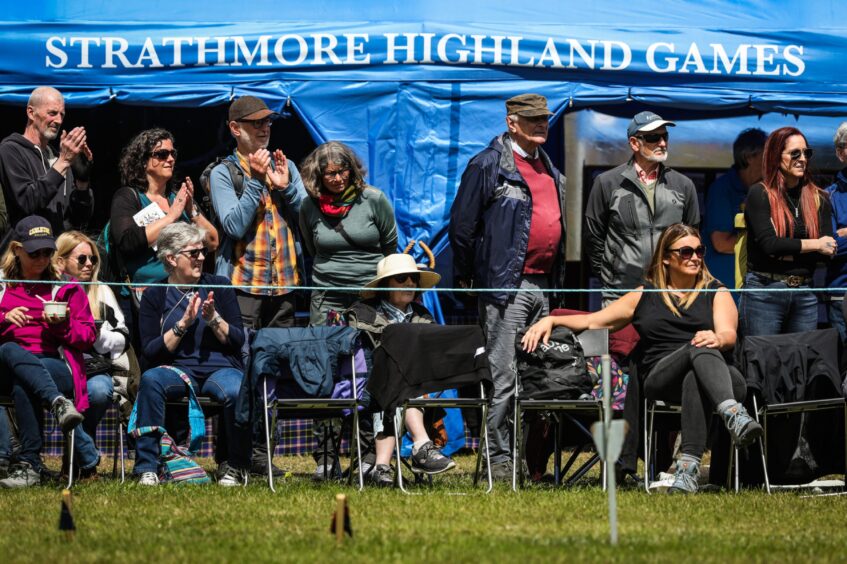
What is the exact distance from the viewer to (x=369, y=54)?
935cm

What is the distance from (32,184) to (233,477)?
6.84ft

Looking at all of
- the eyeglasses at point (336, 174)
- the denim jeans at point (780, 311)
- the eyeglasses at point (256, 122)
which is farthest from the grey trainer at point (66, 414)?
the denim jeans at point (780, 311)

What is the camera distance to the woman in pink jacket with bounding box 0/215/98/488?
7457 mm

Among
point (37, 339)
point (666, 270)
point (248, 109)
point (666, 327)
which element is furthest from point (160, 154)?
point (666, 327)

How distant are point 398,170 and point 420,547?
14.5ft

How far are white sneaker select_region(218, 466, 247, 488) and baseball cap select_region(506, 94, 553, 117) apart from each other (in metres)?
2.51

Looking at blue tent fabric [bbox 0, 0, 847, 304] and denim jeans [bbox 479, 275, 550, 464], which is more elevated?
blue tent fabric [bbox 0, 0, 847, 304]

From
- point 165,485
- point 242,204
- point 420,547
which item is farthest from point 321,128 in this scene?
point 420,547

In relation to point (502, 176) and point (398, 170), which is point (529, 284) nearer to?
point (502, 176)

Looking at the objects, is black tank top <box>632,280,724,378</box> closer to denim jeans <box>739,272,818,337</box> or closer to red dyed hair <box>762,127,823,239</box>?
denim jeans <box>739,272,818,337</box>

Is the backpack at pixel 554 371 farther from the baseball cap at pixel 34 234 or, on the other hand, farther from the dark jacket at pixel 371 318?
the baseball cap at pixel 34 234

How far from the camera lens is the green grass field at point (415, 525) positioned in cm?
511

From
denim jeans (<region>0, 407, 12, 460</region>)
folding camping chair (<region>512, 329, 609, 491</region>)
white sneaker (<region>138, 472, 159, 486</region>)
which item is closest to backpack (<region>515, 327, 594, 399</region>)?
folding camping chair (<region>512, 329, 609, 491</region>)

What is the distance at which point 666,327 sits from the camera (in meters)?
7.53
